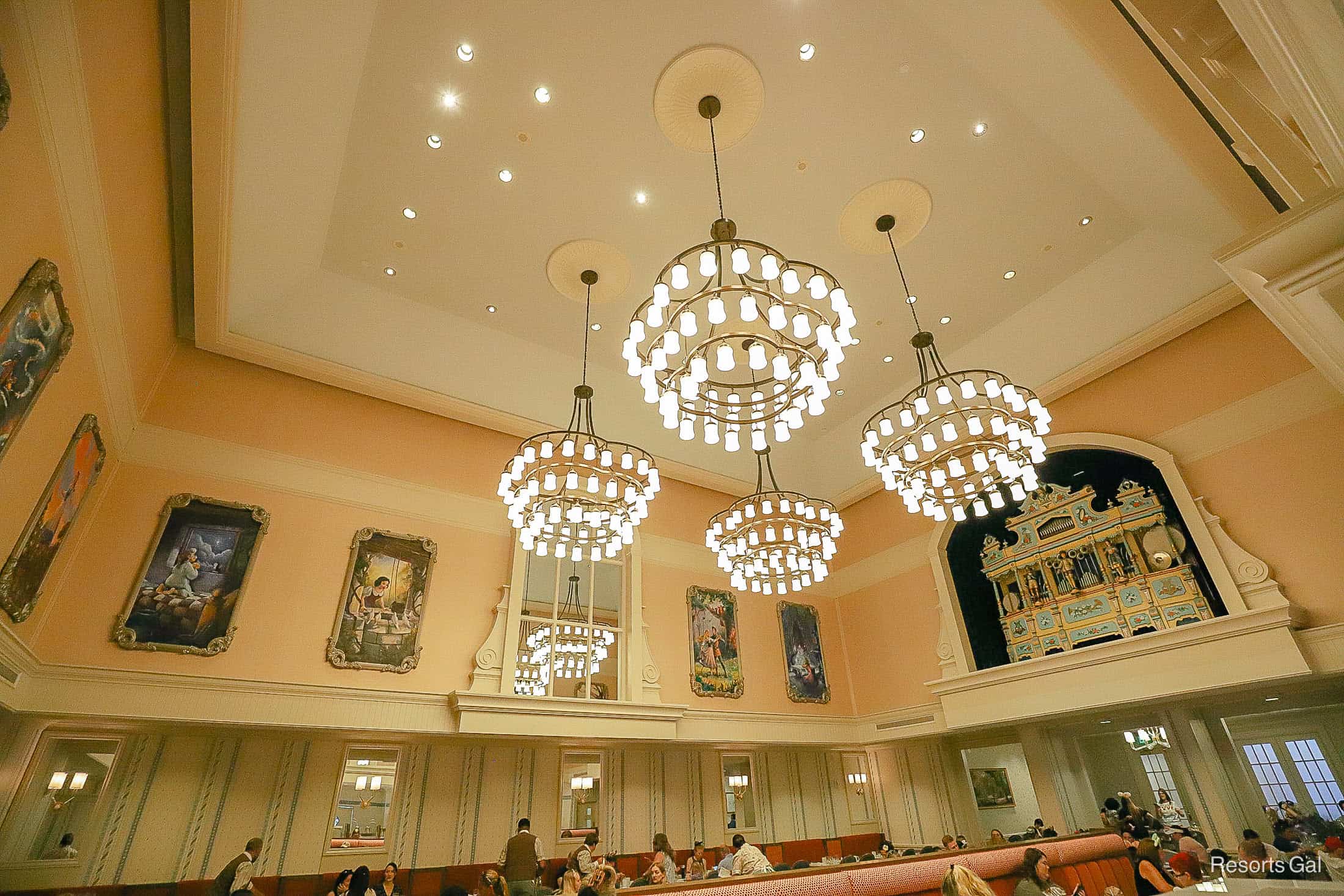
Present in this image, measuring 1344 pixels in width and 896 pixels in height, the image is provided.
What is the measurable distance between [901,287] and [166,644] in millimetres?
11360

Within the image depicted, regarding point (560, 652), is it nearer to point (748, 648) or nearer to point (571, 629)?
point (571, 629)

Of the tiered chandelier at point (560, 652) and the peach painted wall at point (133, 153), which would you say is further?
the tiered chandelier at point (560, 652)

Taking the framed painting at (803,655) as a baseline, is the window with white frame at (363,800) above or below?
below

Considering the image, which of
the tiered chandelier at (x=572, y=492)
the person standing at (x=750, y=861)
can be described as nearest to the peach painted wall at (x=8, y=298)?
the tiered chandelier at (x=572, y=492)

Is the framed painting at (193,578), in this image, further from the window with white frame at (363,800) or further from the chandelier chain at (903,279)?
the chandelier chain at (903,279)

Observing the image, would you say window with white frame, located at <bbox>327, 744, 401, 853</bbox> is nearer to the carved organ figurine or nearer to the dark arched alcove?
the dark arched alcove

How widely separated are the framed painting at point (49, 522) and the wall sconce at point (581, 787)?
7.15m

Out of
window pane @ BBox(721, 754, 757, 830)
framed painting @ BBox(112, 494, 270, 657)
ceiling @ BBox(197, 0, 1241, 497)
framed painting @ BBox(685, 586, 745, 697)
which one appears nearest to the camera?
ceiling @ BBox(197, 0, 1241, 497)

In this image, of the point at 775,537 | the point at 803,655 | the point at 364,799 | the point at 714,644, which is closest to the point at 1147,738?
the point at 803,655

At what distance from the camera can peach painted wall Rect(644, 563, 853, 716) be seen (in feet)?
35.6

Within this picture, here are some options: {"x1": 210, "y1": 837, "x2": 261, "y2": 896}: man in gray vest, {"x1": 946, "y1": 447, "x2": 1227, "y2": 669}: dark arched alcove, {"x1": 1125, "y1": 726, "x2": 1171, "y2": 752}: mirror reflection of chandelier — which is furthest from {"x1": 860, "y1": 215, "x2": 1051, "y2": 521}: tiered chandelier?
{"x1": 210, "y1": 837, "x2": 261, "y2": 896}: man in gray vest

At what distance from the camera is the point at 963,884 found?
349 centimetres

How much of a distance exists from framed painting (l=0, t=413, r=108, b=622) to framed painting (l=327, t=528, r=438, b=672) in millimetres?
2998

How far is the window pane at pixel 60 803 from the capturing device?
20.9 ft
